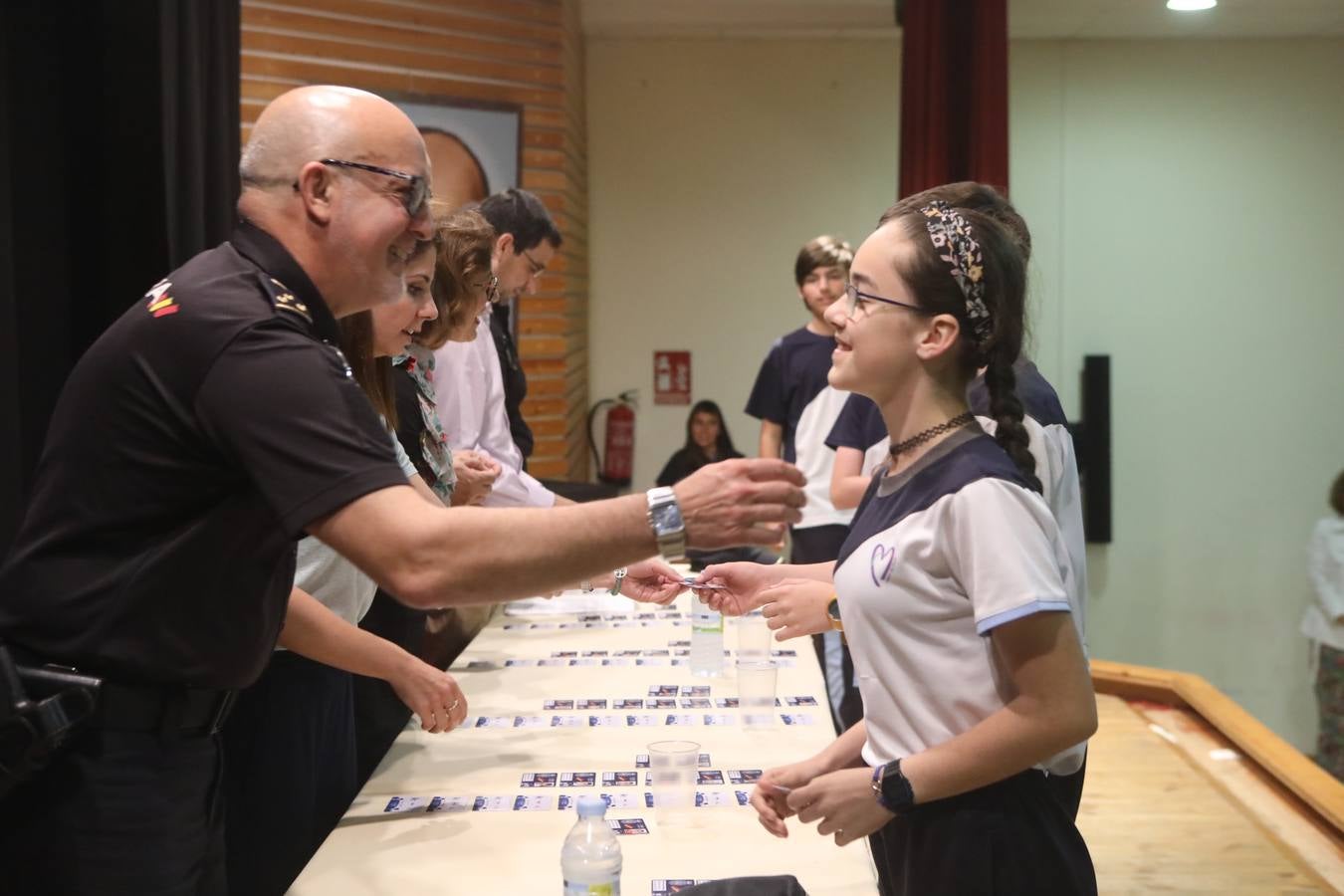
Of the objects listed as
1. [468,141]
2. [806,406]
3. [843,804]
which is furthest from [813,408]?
[843,804]

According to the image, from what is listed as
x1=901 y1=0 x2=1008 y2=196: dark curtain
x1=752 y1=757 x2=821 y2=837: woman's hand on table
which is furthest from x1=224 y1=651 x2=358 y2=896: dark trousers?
x1=901 y1=0 x2=1008 y2=196: dark curtain

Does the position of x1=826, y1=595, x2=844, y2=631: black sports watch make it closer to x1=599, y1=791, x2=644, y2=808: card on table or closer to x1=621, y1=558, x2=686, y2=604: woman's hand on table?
x1=599, y1=791, x2=644, y2=808: card on table

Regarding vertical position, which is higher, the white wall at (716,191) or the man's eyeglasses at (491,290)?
the white wall at (716,191)

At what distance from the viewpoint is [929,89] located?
6.07 metres

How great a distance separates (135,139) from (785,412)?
269 cm

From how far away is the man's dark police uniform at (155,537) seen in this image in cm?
133

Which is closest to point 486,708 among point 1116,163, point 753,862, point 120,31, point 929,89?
point 753,862

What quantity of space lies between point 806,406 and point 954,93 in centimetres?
247

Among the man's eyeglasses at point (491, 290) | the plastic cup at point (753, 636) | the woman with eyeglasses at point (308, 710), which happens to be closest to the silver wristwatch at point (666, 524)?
the woman with eyeglasses at point (308, 710)

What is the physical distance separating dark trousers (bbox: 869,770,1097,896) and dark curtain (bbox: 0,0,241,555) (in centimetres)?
166

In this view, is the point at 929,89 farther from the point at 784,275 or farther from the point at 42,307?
the point at 42,307

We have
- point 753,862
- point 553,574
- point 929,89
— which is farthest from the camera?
point 929,89

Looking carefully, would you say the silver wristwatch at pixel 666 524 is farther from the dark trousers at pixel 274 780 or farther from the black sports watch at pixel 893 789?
the dark trousers at pixel 274 780

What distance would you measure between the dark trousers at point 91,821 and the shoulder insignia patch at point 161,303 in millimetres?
476
